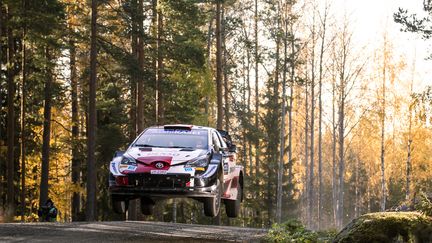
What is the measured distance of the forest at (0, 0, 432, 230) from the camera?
29047mm

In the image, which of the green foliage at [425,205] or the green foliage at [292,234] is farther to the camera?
the green foliage at [292,234]

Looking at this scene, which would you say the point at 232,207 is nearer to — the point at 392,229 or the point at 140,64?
the point at 392,229

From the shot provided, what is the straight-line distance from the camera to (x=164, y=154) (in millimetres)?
12703

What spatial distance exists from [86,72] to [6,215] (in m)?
10.8

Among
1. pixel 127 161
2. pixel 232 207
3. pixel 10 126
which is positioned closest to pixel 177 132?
pixel 127 161

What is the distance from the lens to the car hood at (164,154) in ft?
41.2

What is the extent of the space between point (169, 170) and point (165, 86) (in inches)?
724

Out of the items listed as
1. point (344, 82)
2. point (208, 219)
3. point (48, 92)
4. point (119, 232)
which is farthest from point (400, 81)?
point (119, 232)

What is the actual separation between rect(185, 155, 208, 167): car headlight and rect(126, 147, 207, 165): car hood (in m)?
0.07

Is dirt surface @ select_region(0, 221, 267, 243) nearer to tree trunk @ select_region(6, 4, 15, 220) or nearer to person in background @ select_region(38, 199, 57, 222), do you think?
person in background @ select_region(38, 199, 57, 222)

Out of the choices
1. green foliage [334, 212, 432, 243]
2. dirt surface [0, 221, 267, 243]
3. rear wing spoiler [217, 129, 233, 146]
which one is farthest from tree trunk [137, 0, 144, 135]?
green foliage [334, 212, 432, 243]

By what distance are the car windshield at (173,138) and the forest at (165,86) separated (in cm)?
1178

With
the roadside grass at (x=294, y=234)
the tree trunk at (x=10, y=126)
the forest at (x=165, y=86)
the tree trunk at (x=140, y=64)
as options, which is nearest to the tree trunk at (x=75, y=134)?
the forest at (x=165, y=86)

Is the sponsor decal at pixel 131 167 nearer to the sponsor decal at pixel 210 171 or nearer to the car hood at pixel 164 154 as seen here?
the car hood at pixel 164 154
